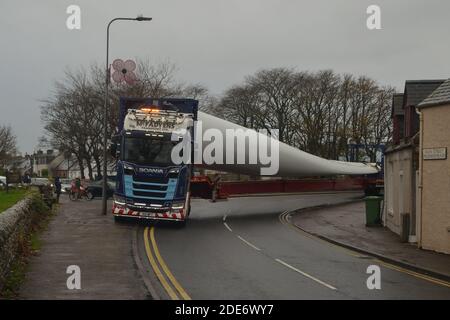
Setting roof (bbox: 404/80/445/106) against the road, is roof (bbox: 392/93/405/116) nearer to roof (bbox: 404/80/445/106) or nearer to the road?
roof (bbox: 404/80/445/106)

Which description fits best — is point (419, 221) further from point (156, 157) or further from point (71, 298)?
point (71, 298)

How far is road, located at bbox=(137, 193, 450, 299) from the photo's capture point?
1148cm

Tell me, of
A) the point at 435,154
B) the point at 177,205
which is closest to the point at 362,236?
the point at 435,154

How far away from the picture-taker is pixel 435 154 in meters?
18.4

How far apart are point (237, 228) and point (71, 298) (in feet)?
47.6

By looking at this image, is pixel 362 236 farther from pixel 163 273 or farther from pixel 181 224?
pixel 163 273

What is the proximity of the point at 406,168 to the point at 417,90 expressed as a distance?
344cm

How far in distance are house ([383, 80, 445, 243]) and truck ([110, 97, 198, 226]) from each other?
26.7 ft

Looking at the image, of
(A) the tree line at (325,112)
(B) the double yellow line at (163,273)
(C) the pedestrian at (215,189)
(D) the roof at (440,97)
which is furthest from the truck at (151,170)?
(A) the tree line at (325,112)

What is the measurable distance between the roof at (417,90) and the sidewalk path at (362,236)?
5247 millimetres

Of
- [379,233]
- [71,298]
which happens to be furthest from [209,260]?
[379,233]

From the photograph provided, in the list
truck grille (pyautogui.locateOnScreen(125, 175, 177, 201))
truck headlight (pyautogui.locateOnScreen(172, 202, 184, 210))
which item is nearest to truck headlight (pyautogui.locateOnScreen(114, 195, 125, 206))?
truck grille (pyautogui.locateOnScreen(125, 175, 177, 201))

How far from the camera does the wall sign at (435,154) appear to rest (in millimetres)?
18062

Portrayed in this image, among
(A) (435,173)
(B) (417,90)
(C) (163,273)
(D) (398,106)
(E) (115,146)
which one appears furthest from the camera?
(D) (398,106)
